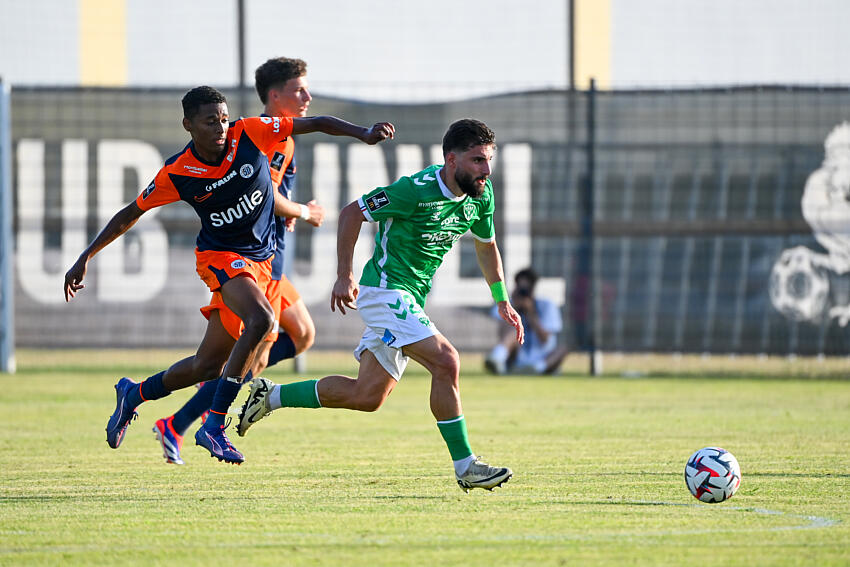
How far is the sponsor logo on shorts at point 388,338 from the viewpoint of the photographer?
638 centimetres

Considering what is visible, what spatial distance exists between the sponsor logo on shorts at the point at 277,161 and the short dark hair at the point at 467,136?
1.97 meters

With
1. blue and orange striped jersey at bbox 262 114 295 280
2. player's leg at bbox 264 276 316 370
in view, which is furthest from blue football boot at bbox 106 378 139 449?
blue and orange striped jersey at bbox 262 114 295 280

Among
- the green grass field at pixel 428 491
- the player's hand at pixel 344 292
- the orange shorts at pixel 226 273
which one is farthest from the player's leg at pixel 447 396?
the orange shorts at pixel 226 273

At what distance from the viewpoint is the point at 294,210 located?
7926 millimetres

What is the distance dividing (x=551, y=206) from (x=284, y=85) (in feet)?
23.5

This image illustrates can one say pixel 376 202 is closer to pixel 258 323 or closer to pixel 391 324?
pixel 391 324

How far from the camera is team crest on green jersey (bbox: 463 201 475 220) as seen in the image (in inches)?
260

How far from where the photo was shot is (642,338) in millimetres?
15062

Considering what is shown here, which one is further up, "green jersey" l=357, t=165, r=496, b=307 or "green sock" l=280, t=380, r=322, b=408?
"green jersey" l=357, t=165, r=496, b=307

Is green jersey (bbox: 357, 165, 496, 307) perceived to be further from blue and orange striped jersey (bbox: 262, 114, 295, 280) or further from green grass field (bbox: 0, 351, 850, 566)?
blue and orange striped jersey (bbox: 262, 114, 295, 280)

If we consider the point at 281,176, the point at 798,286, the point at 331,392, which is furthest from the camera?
the point at 798,286

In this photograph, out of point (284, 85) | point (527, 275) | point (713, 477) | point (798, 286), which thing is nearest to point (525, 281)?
→ point (527, 275)

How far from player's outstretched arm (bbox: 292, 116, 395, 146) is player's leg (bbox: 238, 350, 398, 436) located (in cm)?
115

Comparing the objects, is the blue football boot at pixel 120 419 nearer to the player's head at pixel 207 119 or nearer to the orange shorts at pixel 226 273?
the orange shorts at pixel 226 273
